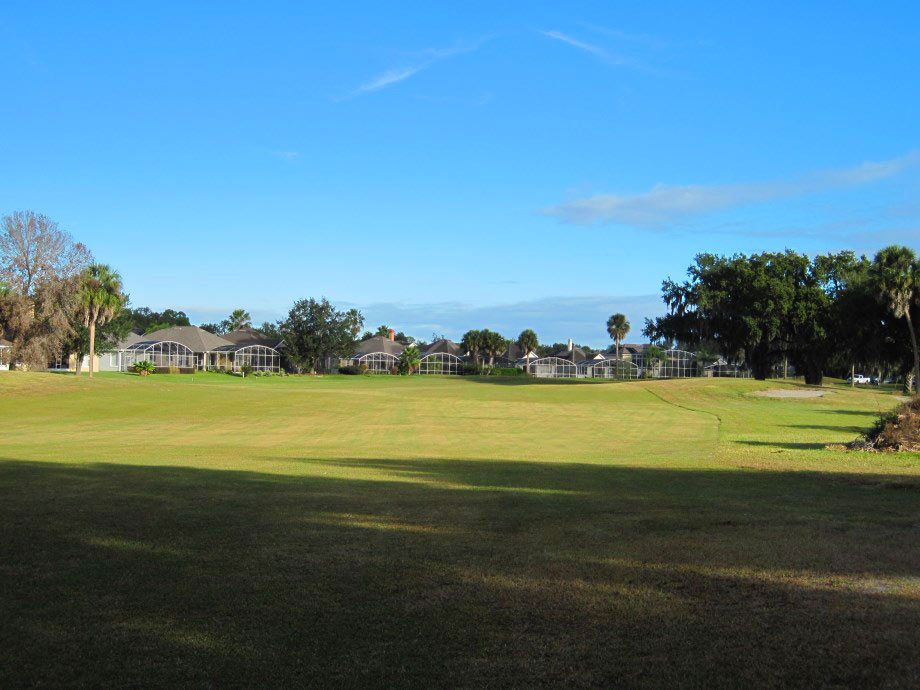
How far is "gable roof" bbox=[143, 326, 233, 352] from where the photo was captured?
112812mm

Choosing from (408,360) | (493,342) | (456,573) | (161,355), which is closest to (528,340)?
(493,342)

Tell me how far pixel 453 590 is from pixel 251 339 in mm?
117868

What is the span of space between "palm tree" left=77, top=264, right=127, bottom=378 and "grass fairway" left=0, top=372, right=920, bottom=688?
5764 centimetres

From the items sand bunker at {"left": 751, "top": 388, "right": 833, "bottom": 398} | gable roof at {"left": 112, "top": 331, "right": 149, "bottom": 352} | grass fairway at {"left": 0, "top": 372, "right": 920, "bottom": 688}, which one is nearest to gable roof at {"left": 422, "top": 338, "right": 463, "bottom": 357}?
gable roof at {"left": 112, "top": 331, "right": 149, "bottom": 352}

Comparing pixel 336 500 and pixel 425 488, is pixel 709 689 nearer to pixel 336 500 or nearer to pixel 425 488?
pixel 336 500

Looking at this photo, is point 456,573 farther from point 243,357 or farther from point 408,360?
point 408,360

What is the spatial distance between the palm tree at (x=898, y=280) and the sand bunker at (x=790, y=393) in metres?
7.60

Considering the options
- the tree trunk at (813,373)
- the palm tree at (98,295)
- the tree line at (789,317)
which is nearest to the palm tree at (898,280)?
the tree line at (789,317)

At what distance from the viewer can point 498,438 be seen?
2725 centimetres

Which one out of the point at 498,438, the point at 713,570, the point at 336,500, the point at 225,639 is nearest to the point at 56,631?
the point at 225,639

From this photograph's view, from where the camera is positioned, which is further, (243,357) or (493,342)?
(493,342)

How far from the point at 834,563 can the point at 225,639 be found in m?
5.27

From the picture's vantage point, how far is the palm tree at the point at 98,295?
229ft

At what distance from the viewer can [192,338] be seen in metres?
114
